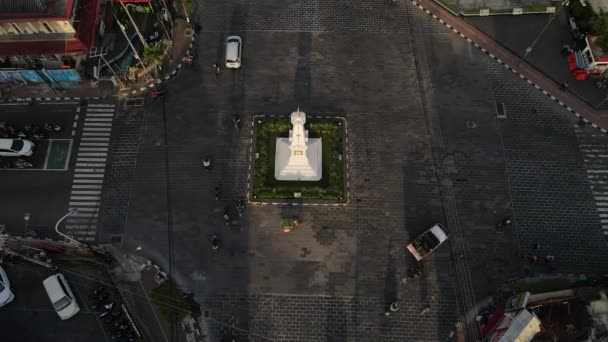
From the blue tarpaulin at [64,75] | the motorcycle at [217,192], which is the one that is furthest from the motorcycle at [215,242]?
the blue tarpaulin at [64,75]

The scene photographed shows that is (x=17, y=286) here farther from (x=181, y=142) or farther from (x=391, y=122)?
(x=391, y=122)

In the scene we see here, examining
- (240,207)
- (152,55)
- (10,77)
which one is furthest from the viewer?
(10,77)

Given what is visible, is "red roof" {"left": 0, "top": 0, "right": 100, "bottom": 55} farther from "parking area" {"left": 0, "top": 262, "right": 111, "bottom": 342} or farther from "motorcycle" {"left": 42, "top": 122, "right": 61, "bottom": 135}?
"parking area" {"left": 0, "top": 262, "right": 111, "bottom": 342}

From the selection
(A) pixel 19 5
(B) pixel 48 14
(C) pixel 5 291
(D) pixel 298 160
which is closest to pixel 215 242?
(D) pixel 298 160

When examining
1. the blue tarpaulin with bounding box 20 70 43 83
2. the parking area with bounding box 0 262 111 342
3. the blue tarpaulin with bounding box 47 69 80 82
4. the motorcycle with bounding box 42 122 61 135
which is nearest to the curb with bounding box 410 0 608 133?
the blue tarpaulin with bounding box 47 69 80 82

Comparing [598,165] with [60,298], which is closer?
[60,298]

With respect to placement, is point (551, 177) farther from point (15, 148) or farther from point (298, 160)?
point (15, 148)

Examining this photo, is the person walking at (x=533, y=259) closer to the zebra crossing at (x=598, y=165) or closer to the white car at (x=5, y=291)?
the zebra crossing at (x=598, y=165)
